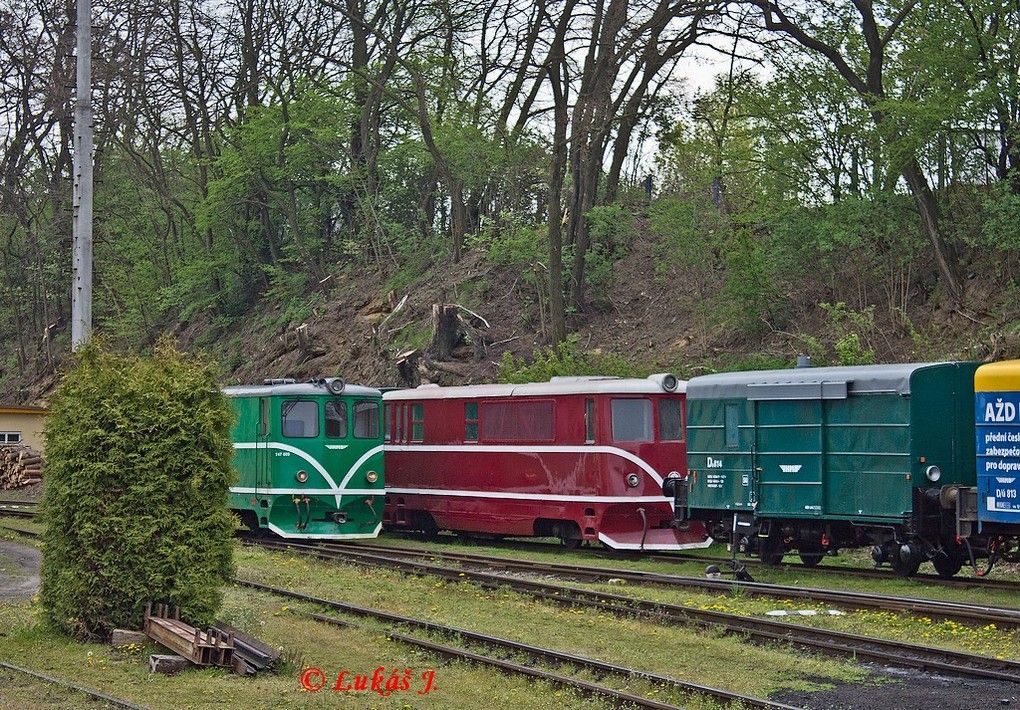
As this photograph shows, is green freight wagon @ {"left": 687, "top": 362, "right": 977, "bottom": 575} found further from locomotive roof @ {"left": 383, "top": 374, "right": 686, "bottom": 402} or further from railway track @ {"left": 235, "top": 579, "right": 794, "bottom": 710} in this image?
railway track @ {"left": 235, "top": 579, "right": 794, "bottom": 710}

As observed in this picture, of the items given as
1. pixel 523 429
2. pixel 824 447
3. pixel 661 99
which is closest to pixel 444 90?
pixel 661 99

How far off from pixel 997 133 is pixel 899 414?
41.0 feet

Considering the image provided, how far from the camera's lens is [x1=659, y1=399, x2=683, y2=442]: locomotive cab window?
71.6ft

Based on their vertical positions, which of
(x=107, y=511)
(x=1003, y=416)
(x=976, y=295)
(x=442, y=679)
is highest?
(x=976, y=295)

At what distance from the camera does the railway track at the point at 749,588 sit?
1392 centimetres

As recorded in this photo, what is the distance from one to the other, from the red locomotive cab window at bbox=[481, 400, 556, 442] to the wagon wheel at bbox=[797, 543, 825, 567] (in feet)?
15.9

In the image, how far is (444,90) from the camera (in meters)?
40.4

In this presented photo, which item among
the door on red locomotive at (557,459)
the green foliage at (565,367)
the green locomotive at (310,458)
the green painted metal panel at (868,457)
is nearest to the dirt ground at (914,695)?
the green painted metal panel at (868,457)

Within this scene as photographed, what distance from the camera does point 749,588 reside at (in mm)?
16703

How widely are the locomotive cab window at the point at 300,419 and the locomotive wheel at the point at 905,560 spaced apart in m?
10.6

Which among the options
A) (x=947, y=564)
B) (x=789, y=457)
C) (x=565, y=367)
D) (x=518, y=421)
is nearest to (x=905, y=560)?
(x=947, y=564)

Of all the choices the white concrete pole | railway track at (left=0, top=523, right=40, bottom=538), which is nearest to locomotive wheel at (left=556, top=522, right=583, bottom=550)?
the white concrete pole

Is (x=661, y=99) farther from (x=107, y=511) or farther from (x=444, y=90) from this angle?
(x=107, y=511)

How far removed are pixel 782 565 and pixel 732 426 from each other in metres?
2.21
